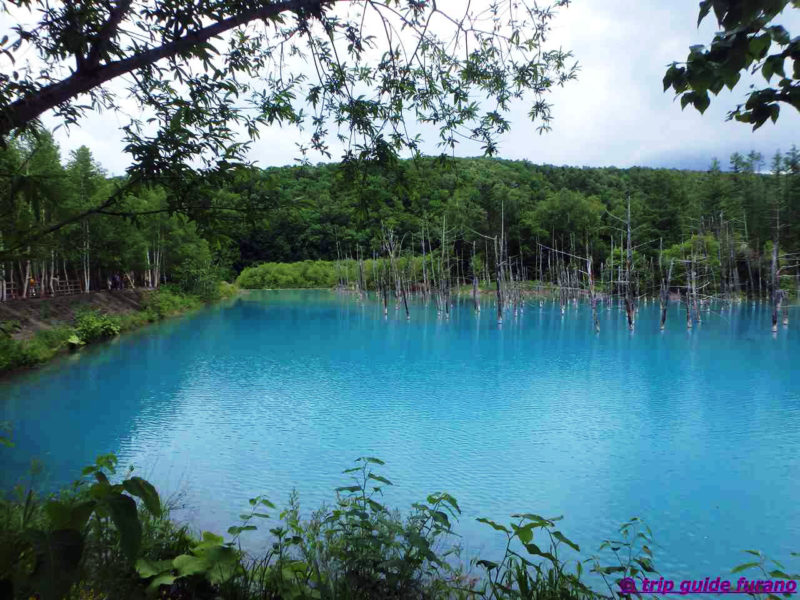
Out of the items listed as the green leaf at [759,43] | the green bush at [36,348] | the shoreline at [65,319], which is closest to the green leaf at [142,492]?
the green leaf at [759,43]

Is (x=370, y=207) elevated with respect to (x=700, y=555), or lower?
elevated

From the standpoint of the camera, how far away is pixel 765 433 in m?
10.4

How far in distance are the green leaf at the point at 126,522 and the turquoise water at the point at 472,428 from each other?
214 inches

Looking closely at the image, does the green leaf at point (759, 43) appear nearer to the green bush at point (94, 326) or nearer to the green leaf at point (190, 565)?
the green leaf at point (190, 565)

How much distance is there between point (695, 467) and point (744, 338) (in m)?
17.2

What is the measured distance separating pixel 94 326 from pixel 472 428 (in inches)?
689

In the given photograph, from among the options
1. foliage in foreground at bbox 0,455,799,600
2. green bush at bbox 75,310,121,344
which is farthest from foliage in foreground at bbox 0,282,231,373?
foliage in foreground at bbox 0,455,799,600

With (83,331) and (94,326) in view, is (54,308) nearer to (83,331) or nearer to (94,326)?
(94,326)

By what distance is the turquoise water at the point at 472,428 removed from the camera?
7.20 metres

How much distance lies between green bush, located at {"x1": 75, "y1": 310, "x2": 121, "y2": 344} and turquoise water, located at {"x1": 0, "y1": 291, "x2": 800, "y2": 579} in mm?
1173

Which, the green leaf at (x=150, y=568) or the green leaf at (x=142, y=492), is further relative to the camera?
the green leaf at (x=150, y=568)

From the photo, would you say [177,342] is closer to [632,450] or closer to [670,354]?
[632,450]

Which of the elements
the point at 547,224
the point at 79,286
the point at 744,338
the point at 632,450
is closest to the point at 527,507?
the point at 632,450

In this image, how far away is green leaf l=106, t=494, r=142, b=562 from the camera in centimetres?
127
